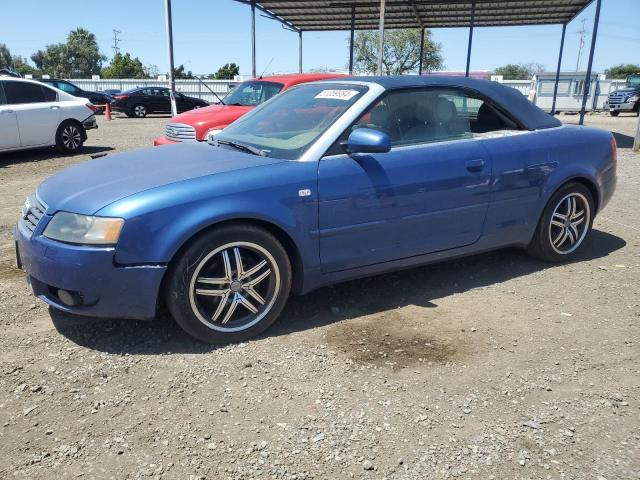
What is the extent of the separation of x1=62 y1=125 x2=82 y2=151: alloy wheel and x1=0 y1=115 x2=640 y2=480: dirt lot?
7762 mm

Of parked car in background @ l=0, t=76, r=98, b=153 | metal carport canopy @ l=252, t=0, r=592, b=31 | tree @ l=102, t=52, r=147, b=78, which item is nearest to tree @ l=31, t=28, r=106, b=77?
tree @ l=102, t=52, r=147, b=78

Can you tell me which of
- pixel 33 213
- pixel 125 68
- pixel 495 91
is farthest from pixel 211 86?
pixel 125 68

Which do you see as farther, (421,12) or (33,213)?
(421,12)

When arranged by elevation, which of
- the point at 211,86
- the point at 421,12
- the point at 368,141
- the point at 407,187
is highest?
the point at 421,12

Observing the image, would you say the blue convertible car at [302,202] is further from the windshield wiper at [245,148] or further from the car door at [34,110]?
the car door at [34,110]

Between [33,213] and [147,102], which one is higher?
[33,213]

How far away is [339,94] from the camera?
386 cm

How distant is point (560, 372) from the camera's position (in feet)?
9.85

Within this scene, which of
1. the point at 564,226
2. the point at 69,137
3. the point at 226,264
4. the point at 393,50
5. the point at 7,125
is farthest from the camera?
the point at 393,50

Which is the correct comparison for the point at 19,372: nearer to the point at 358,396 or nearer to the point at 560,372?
the point at 358,396

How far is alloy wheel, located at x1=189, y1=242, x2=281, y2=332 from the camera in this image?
3.12 meters

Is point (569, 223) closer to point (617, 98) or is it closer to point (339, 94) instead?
point (339, 94)

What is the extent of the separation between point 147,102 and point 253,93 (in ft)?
58.3

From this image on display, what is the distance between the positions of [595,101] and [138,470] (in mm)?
37317
